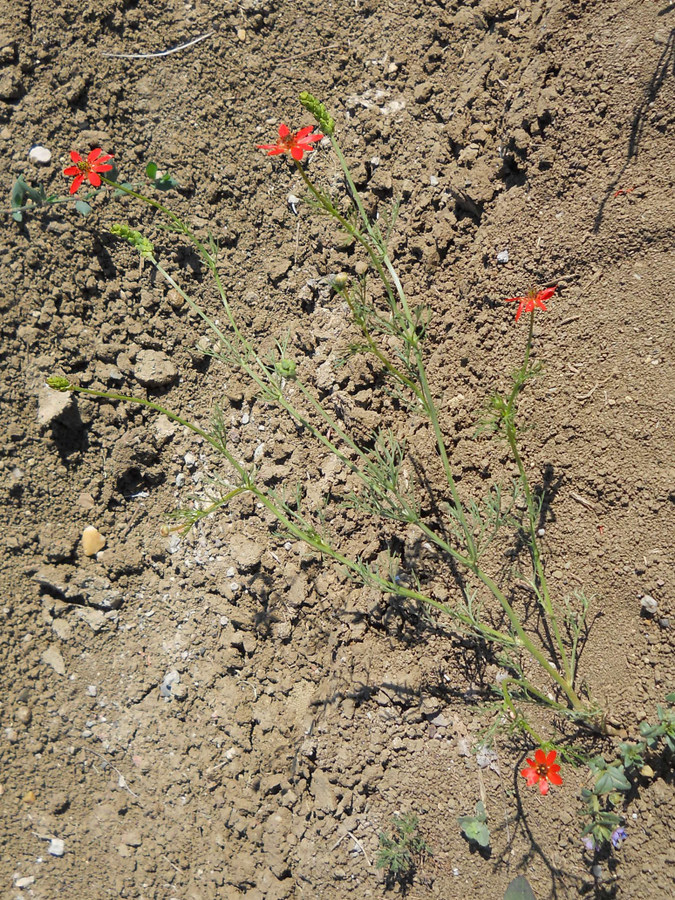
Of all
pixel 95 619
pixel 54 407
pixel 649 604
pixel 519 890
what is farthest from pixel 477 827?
pixel 54 407

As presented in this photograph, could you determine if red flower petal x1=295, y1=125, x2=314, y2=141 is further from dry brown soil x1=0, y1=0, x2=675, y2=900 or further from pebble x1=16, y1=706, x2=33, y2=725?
pebble x1=16, y1=706, x2=33, y2=725

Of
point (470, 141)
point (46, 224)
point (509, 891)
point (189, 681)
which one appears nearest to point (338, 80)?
point (470, 141)

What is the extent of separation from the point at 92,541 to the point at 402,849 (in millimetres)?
1705

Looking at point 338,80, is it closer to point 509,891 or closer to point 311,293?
point 311,293

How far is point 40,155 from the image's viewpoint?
117 inches

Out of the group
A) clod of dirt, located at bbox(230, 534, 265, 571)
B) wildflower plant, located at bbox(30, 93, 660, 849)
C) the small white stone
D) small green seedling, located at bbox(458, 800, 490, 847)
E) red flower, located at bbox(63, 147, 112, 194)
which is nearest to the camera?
wildflower plant, located at bbox(30, 93, 660, 849)

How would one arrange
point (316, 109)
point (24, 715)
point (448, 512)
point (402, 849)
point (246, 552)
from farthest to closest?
point (24, 715) < point (246, 552) < point (448, 512) < point (402, 849) < point (316, 109)

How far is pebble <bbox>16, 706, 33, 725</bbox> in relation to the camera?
9.43 ft

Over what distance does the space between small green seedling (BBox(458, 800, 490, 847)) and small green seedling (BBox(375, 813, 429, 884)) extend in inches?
6.5

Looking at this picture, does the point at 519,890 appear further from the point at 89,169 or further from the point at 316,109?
the point at 89,169

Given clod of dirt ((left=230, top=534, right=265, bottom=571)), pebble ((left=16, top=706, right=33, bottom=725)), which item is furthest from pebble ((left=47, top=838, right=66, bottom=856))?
clod of dirt ((left=230, top=534, right=265, bottom=571))

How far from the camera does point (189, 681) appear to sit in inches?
104

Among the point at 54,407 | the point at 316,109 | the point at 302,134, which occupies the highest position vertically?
the point at 316,109

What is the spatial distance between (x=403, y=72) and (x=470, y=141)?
0.49 metres
